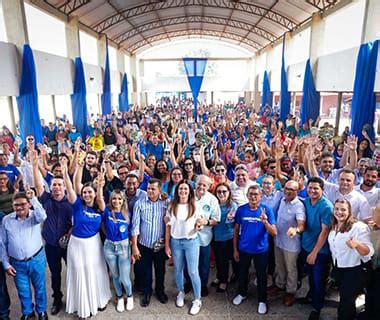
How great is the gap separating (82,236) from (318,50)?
1029 centimetres

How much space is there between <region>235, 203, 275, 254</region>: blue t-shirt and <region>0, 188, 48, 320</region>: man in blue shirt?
6.16ft

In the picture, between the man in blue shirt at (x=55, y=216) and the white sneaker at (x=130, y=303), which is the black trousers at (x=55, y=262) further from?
the white sneaker at (x=130, y=303)

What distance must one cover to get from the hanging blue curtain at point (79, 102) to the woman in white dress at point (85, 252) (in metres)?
8.31

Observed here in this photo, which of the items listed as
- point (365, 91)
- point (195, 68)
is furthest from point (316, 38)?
point (365, 91)

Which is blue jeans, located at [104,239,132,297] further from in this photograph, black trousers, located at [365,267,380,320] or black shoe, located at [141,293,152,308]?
black trousers, located at [365,267,380,320]

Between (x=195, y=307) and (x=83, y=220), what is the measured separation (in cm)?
146

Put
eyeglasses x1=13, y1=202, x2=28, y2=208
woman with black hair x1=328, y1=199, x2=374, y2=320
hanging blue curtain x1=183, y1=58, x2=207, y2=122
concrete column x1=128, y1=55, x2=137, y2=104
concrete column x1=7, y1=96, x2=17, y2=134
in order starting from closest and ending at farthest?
woman with black hair x1=328, y1=199, x2=374, y2=320
eyeglasses x1=13, y1=202, x2=28, y2=208
concrete column x1=7, y1=96, x2=17, y2=134
hanging blue curtain x1=183, y1=58, x2=207, y2=122
concrete column x1=128, y1=55, x2=137, y2=104

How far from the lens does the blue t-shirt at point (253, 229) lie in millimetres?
3014

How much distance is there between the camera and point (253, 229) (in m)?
3.03

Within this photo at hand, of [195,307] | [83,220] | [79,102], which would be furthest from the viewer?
[79,102]

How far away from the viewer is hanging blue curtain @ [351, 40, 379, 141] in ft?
21.3

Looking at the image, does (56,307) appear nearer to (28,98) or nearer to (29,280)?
(29,280)

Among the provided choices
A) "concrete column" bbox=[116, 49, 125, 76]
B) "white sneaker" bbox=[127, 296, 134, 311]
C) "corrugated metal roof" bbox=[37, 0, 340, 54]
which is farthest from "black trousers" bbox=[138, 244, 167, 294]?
"concrete column" bbox=[116, 49, 125, 76]

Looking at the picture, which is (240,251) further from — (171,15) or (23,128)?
(171,15)
